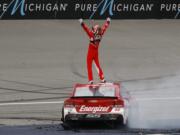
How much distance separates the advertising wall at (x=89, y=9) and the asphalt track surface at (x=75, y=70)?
1.48 ft

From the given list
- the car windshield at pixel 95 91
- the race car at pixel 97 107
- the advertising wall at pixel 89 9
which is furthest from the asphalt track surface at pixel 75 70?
the car windshield at pixel 95 91

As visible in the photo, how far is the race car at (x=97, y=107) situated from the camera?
16.5 metres

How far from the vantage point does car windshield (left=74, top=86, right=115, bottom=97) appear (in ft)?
55.3

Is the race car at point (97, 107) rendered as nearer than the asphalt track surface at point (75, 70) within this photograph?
Yes

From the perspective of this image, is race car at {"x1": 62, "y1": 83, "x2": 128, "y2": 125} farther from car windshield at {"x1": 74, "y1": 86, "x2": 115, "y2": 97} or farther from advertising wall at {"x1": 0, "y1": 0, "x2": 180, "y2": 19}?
advertising wall at {"x1": 0, "y1": 0, "x2": 180, "y2": 19}

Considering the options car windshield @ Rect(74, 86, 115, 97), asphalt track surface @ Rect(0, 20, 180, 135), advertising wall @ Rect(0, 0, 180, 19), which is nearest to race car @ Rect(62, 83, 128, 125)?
car windshield @ Rect(74, 86, 115, 97)

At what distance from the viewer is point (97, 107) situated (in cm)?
1656

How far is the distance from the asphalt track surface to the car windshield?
824 mm

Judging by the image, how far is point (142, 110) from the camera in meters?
19.4

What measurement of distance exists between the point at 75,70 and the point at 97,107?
9.52 metres

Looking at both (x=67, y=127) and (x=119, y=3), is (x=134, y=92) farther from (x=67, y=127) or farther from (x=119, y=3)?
(x=119, y=3)

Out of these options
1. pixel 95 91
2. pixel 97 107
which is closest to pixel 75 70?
pixel 95 91

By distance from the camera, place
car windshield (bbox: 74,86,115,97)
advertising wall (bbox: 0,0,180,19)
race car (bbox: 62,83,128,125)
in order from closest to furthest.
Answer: race car (bbox: 62,83,128,125) → car windshield (bbox: 74,86,115,97) → advertising wall (bbox: 0,0,180,19)

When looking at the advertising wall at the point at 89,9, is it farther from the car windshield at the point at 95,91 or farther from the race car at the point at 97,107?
the race car at the point at 97,107
